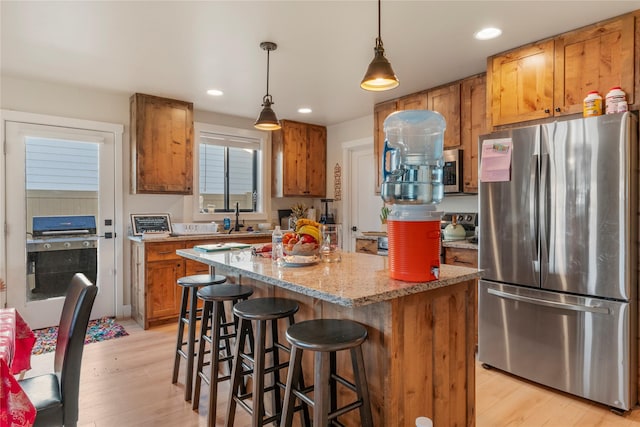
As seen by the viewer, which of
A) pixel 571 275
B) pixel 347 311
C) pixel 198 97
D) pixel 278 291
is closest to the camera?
pixel 347 311

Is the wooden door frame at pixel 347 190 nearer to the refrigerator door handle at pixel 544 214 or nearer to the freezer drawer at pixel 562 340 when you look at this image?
the freezer drawer at pixel 562 340

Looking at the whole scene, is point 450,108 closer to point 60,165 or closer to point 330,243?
point 330,243

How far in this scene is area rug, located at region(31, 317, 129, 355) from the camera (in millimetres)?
3283

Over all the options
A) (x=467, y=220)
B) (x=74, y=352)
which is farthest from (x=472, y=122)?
(x=74, y=352)

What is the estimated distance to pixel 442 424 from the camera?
1746 millimetres

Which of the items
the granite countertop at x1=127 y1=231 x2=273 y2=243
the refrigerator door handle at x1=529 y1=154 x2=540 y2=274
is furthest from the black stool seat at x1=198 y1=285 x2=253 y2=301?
the refrigerator door handle at x1=529 y1=154 x2=540 y2=274

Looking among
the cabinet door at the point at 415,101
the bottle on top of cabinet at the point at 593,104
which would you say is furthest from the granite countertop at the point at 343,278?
the cabinet door at the point at 415,101

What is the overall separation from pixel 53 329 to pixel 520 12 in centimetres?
481

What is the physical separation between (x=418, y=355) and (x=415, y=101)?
310 centimetres

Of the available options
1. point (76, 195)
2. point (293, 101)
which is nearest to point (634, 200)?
point (293, 101)

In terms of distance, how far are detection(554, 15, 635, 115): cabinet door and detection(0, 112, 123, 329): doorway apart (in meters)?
4.19

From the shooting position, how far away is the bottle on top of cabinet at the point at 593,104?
238cm

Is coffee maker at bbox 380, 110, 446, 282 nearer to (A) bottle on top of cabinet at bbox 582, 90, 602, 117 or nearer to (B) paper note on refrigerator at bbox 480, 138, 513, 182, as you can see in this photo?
(B) paper note on refrigerator at bbox 480, 138, 513, 182

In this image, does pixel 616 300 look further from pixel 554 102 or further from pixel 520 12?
pixel 520 12
